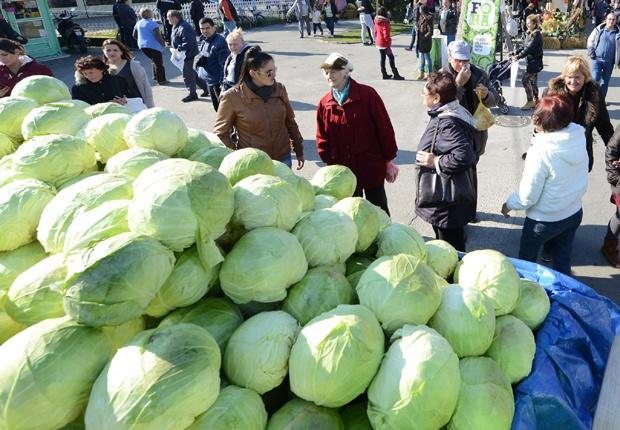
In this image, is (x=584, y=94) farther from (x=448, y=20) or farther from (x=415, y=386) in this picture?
(x=448, y=20)

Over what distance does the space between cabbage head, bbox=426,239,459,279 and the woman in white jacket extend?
1318 mm

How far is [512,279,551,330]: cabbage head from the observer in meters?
2.05

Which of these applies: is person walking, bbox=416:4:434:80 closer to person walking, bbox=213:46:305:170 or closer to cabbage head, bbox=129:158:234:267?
person walking, bbox=213:46:305:170

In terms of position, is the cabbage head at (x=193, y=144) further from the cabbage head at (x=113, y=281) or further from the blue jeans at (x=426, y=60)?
the blue jeans at (x=426, y=60)

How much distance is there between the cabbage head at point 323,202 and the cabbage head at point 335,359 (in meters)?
0.78

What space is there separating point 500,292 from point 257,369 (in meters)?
1.09

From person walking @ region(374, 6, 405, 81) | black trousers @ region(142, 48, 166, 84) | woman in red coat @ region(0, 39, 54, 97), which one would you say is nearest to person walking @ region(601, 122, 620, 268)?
woman in red coat @ region(0, 39, 54, 97)

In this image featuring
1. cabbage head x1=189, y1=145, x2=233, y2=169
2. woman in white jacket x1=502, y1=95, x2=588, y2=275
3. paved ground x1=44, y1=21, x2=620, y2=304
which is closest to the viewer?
cabbage head x1=189, y1=145, x2=233, y2=169

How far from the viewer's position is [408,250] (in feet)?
6.85

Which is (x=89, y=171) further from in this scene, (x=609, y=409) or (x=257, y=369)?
(x=609, y=409)

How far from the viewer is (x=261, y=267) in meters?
1.58

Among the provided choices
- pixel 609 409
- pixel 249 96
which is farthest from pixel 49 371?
pixel 249 96

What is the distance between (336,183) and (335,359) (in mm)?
1234

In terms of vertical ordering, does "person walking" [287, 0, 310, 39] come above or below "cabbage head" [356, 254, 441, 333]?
above
